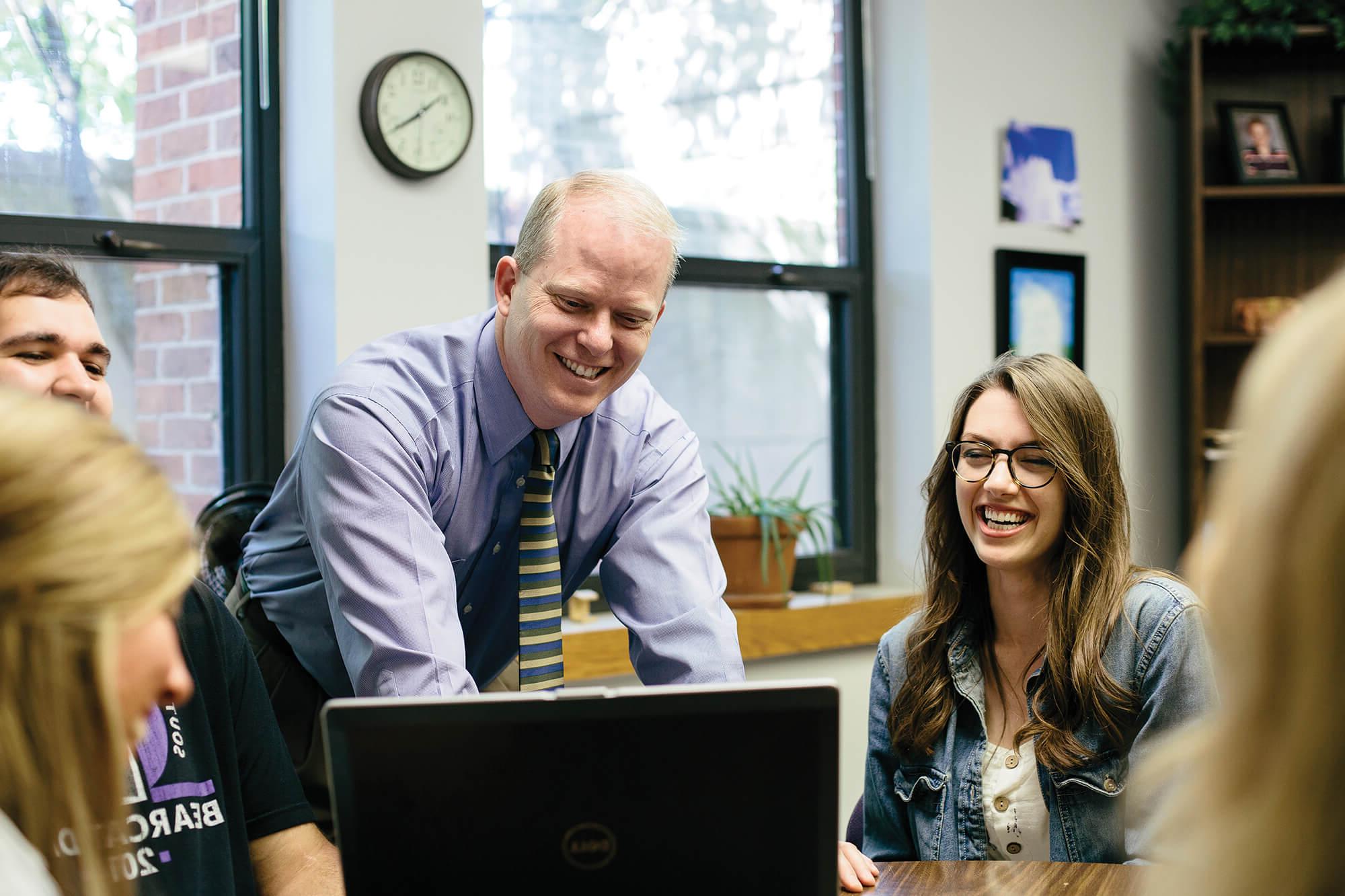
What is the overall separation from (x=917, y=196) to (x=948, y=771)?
229 cm

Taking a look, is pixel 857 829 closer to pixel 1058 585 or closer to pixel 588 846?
pixel 1058 585

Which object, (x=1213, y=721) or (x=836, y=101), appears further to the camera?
(x=836, y=101)

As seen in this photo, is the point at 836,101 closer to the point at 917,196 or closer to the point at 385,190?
the point at 917,196

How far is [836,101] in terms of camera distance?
387cm

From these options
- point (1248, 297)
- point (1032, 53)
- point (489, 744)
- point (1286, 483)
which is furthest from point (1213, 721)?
point (1248, 297)

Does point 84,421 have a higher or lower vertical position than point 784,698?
higher

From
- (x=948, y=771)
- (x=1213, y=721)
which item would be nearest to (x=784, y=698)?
(x=1213, y=721)

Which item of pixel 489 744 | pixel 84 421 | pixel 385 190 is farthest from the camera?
pixel 385 190

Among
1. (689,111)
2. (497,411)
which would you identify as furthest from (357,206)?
(689,111)

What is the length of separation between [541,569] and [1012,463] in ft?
2.30

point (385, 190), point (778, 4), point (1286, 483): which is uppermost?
point (778, 4)

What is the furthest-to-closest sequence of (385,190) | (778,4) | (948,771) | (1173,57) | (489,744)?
(1173,57), (778,4), (385,190), (948,771), (489,744)

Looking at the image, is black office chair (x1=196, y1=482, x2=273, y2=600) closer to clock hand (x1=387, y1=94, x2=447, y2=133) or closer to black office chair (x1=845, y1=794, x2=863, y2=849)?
clock hand (x1=387, y1=94, x2=447, y2=133)

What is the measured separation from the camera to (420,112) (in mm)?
2795
